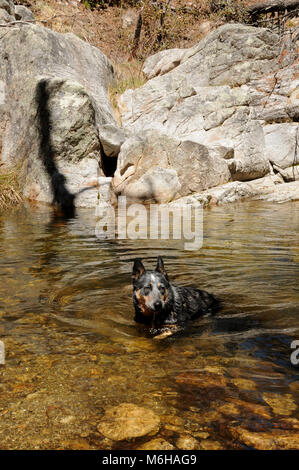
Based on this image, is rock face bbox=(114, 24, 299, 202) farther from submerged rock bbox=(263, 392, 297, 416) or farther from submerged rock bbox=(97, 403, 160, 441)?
submerged rock bbox=(97, 403, 160, 441)

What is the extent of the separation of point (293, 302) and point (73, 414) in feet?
10.2

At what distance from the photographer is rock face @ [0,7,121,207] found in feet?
46.8

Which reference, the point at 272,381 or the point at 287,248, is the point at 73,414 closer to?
the point at 272,381

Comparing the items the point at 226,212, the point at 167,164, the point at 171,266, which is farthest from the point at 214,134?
the point at 171,266

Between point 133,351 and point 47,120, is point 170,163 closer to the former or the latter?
point 47,120

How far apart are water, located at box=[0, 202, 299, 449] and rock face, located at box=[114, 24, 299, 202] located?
27.1 ft

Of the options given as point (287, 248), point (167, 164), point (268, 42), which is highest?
point (268, 42)

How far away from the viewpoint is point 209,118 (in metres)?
17.2

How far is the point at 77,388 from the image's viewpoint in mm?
2602

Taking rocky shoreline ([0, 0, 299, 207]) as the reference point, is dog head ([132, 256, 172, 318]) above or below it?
below

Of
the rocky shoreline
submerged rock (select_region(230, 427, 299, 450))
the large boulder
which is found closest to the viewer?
submerged rock (select_region(230, 427, 299, 450))

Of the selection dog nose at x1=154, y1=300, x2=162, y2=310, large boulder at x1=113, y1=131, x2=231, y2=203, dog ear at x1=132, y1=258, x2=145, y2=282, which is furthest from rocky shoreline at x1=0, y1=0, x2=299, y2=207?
dog nose at x1=154, y1=300, x2=162, y2=310

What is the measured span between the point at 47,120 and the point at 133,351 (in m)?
12.9

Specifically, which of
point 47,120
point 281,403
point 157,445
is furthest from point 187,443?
point 47,120
